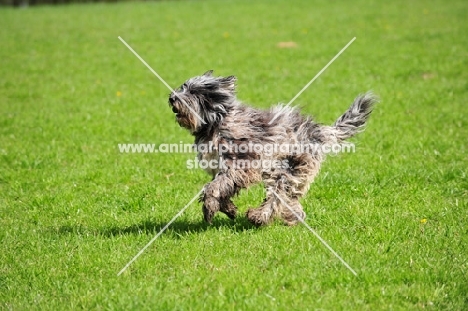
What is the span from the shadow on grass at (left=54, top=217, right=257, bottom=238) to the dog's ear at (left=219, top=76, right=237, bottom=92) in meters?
1.45

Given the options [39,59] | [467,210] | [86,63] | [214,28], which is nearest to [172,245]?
[467,210]

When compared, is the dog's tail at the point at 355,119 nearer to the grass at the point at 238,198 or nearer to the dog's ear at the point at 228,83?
the grass at the point at 238,198

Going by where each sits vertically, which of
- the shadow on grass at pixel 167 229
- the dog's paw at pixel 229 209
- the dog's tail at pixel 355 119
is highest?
the dog's tail at pixel 355 119

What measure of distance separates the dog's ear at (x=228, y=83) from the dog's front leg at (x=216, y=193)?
0.90 meters

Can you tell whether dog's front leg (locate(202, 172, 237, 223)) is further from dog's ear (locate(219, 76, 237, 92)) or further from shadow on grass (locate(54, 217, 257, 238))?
dog's ear (locate(219, 76, 237, 92))

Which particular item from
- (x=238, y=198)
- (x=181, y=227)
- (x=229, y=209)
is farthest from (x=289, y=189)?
(x=181, y=227)

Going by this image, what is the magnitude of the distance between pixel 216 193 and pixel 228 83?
1171mm

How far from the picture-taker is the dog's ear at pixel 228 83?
20.9ft

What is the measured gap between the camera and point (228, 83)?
642cm

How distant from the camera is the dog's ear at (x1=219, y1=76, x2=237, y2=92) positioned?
638 cm

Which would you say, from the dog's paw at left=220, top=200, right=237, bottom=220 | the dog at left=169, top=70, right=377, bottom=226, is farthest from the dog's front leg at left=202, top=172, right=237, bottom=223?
the dog's paw at left=220, top=200, right=237, bottom=220

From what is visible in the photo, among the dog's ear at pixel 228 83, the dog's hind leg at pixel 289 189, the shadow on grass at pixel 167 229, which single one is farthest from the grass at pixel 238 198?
the dog's ear at pixel 228 83

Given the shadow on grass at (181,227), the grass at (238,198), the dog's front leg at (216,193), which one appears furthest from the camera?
the shadow on grass at (181,227)

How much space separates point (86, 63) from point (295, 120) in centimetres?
1134
